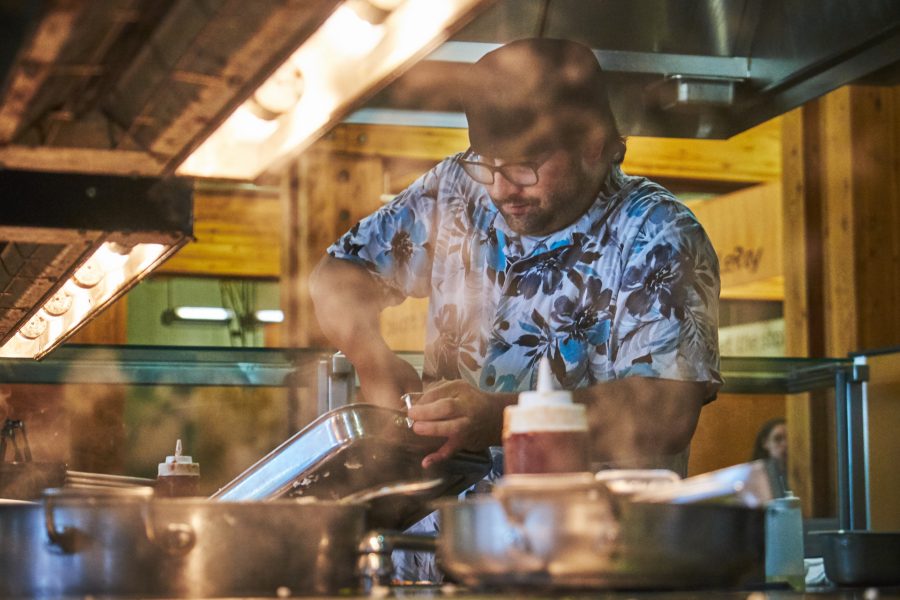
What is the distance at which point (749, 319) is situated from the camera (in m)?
8.27

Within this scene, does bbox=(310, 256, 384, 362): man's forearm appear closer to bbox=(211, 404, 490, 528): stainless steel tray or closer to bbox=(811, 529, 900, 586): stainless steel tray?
bbox=(211, 404, 490, 528): stainless steel tray

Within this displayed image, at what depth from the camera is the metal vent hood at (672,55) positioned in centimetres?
256

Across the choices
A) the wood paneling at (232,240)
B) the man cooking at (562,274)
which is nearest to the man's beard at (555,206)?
the man cooking at (562,274)

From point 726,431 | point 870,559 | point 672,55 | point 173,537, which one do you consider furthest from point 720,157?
point 173,537

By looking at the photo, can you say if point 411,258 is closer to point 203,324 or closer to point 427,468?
point 427,468

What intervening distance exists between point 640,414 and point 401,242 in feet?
2.48

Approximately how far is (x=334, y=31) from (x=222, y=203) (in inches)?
291

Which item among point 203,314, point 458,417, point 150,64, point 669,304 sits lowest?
point 458,417

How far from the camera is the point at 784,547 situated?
6.44 feet

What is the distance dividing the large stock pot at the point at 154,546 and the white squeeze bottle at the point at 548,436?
0.69 ft

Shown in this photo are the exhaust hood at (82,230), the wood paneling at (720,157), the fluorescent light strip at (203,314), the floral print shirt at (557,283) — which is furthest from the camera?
the fluorescent light strip at (203,314)

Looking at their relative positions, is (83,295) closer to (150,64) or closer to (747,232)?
(150,64)

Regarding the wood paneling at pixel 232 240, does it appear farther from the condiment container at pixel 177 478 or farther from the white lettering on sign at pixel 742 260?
the condiment container at pixel 177 478

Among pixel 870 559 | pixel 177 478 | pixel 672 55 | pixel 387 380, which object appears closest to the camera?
pixel 870 559
